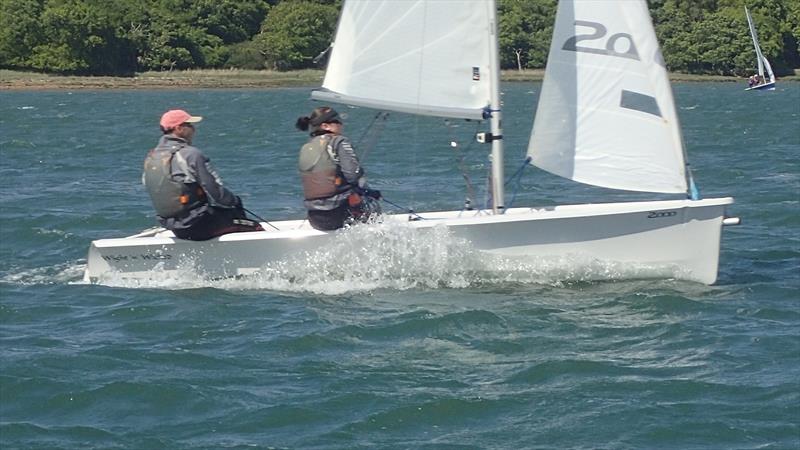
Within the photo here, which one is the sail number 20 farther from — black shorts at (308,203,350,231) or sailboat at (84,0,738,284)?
black shorts at (308,203,350,231)

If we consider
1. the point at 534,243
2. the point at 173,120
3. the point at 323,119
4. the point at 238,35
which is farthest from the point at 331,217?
the point at 238,35

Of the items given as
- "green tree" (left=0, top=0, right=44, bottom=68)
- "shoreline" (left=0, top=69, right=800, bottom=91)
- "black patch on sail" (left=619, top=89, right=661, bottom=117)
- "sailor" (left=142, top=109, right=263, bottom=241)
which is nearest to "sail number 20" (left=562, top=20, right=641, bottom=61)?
"black patch on sail" (left=619, top=89, right=661, bottom=117)

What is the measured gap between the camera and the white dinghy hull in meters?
11.1

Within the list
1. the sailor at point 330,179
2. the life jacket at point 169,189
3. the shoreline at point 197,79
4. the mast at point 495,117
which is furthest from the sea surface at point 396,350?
the shoreline at point 197,79

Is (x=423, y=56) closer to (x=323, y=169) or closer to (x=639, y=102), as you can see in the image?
(x=323, y=169)

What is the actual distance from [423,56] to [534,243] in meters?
1.68

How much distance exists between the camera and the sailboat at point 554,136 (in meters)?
11.2

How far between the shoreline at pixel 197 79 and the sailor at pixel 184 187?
59.8 meters

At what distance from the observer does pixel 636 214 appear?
11156 mm

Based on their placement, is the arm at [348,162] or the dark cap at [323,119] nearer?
the arm at [348,162]

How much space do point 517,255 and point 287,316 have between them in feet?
6.42

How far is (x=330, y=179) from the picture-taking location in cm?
1128

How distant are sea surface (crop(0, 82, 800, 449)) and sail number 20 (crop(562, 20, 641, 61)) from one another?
3.90 feet

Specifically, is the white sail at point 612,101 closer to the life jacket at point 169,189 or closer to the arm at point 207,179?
the arm at point 207,179
